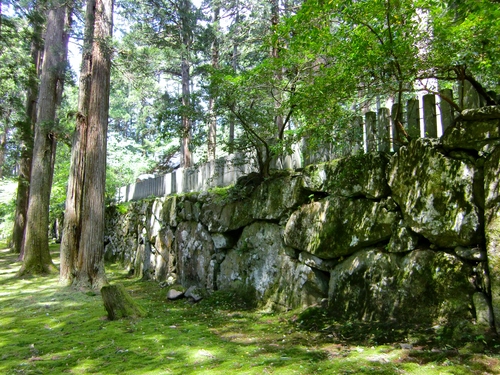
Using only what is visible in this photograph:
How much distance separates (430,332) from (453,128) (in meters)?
2.05

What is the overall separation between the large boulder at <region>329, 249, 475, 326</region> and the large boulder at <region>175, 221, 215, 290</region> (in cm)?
315

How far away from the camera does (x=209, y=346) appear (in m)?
4.34

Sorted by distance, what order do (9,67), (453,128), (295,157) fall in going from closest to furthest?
(453,128) → (295,157) → (9,67)

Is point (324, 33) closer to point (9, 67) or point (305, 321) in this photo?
point (305, 321)

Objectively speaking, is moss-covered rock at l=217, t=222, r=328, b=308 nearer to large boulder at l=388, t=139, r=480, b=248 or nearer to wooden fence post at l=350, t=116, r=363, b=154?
large boulder at l=388, t=139, r=480, b=248

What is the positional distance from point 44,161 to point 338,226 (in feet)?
28.7

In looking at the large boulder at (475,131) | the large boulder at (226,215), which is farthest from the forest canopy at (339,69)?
the large boulder at (226,215)

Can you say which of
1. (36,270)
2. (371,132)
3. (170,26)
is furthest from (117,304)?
(170,26)

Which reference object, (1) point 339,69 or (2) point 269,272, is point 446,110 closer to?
(1) point 339,69

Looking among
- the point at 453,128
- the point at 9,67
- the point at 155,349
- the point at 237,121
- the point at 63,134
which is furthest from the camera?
the point at 9,67

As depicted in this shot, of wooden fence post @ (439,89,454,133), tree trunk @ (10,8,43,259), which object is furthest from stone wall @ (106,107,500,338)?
tree trunk @ (10,8,43,259)

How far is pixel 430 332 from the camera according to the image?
3.69 meters

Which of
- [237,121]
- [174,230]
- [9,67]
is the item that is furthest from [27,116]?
[237,121]

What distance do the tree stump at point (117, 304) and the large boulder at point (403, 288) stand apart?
9.91ft
